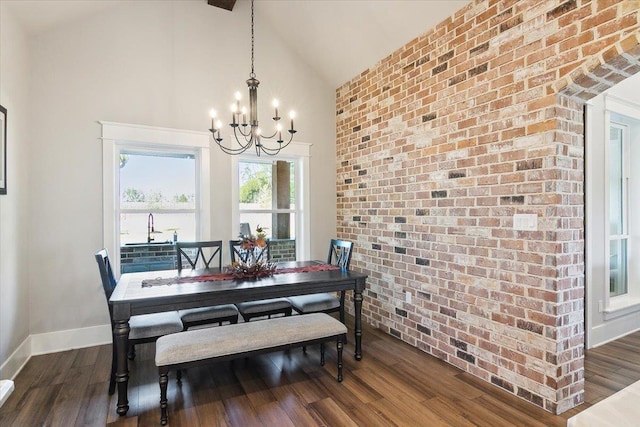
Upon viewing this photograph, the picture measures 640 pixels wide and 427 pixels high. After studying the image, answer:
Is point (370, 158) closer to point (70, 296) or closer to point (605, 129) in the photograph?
point (605, 129)

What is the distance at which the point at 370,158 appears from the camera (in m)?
4.12

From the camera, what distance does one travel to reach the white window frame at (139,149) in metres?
3.57

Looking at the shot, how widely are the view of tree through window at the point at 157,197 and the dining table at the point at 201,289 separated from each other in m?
0.87

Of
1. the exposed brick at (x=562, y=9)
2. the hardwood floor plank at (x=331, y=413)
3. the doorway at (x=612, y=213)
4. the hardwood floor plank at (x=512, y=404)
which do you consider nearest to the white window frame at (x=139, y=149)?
the hardwood floor plank at (x=331, y=413)

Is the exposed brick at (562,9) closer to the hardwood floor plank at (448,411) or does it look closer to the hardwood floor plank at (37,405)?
the hardwood floor plank at (448,411)

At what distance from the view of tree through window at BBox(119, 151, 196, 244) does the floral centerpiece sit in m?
1.22

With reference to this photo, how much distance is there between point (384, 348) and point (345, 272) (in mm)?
867

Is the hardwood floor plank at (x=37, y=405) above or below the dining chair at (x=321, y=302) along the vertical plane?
below

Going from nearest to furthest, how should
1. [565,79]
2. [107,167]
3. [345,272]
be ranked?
[565,79], [345,272], [107,167]

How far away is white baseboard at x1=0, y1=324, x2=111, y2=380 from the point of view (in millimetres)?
3055

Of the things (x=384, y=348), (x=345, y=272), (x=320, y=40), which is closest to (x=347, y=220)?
(x=345, y=272)

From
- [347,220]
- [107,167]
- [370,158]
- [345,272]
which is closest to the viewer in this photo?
[345,272]

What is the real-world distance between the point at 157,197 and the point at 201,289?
176 centimetres

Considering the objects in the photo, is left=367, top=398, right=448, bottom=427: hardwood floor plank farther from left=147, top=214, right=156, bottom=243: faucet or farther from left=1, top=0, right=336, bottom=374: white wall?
left=147, top=214, right=156, bottom=243: faucet
